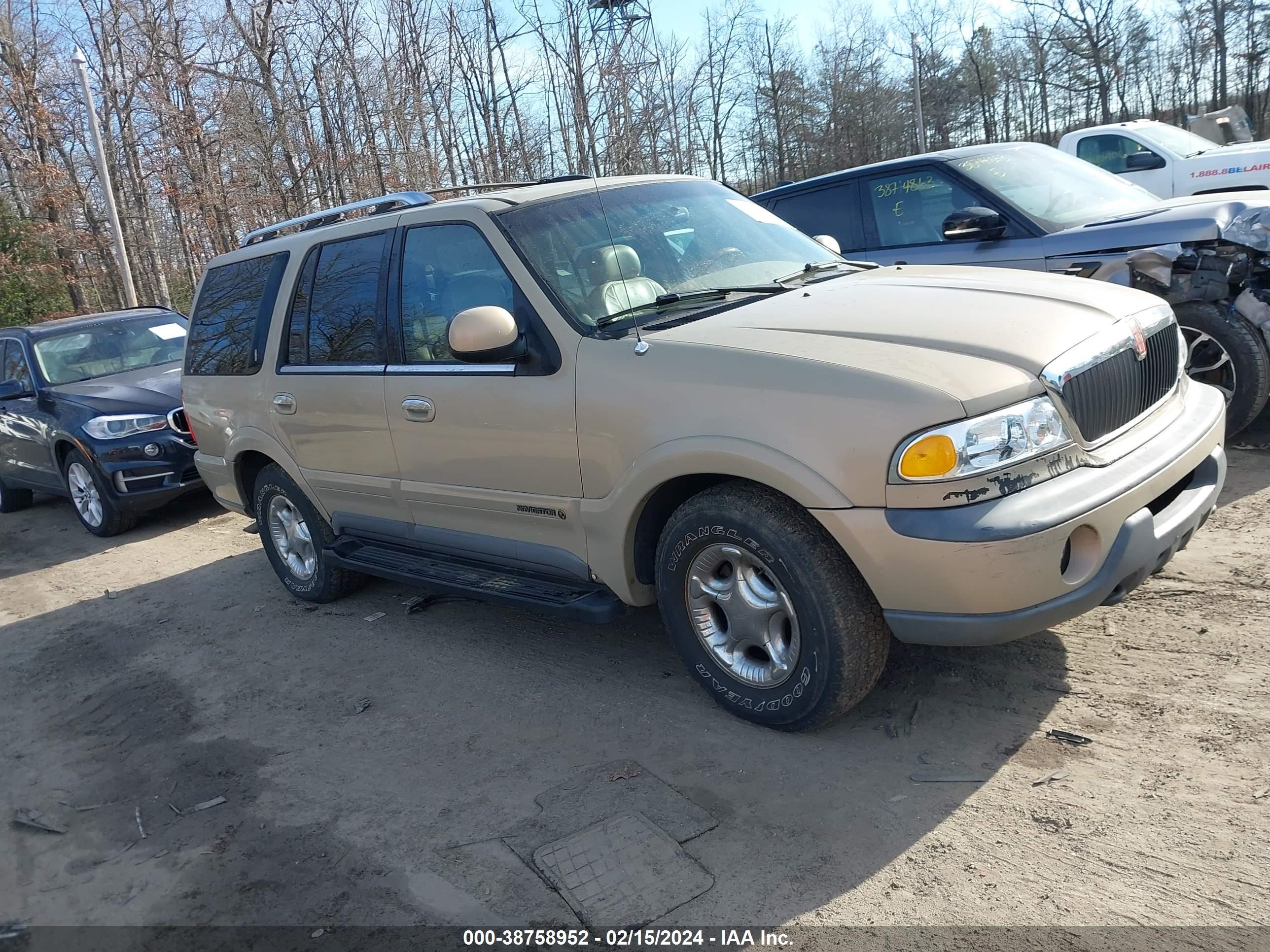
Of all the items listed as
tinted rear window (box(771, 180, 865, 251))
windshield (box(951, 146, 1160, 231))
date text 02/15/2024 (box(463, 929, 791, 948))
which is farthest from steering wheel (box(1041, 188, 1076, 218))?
date text 02/15/2024 (box(463, 929, 791, 948))

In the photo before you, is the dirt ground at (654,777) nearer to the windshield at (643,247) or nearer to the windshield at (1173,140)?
the windshield at (643,247)

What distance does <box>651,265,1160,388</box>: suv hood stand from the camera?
3111 mm

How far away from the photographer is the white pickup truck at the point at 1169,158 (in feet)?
38.0

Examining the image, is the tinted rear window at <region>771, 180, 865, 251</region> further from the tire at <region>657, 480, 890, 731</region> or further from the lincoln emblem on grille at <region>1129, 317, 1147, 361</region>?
the tire at <region>657, 480, 890, 731</region>

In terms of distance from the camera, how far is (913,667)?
3920mm

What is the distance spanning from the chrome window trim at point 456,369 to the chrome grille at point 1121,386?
6.97 feet

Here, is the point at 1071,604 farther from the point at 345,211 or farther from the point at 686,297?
the point at 345,211

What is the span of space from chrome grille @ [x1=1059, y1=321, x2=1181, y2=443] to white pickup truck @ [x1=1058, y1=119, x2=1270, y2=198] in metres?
8.78

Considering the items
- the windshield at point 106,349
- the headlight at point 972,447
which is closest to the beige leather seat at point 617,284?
the headlight at point 972,447

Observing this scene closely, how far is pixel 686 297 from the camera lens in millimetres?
3975

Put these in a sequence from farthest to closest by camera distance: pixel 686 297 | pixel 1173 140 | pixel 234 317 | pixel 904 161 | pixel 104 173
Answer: pixel 104 173
pixel 1173 140
pixel 904 161
pixel 234 317
pixel 686 297

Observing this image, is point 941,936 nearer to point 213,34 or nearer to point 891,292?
point 891,292

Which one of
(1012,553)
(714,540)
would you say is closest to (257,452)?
(714,540)

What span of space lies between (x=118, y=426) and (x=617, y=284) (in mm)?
6235
